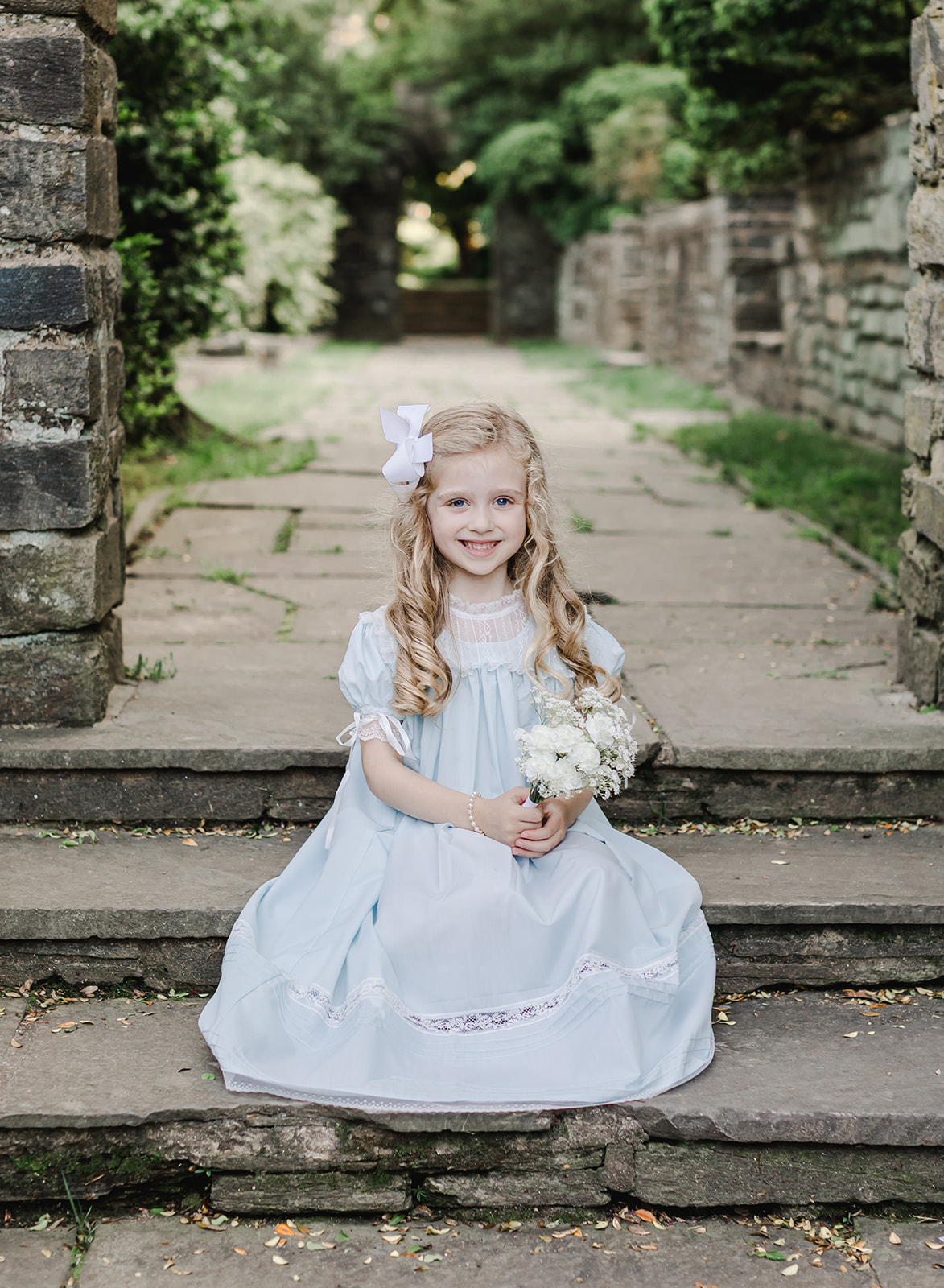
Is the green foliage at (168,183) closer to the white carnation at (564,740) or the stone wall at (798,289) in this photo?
the stone wall at (798,289)

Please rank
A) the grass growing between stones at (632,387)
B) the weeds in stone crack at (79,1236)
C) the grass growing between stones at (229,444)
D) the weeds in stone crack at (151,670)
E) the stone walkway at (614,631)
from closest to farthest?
the weeds in stone crack at (79,1236) → the stone walkway at (614,631) → the weeds in stone crack at (151,670) → the grass growing between stones at (229,444) → the grass growing between stones at (632,387)

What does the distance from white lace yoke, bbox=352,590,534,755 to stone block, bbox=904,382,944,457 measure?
4.46 ft

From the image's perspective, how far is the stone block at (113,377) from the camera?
10.1 ft

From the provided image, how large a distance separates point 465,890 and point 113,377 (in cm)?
168

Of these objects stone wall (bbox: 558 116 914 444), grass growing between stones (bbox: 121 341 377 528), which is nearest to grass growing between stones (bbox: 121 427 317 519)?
grass growing between stones (bbox: 121 341 377 528)

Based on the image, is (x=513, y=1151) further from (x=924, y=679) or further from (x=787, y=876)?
(x=924, y=679)

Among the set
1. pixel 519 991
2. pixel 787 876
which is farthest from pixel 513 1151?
pixel 787 876

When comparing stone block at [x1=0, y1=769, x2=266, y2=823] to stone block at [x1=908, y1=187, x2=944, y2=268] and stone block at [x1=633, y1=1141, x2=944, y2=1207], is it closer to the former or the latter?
stone block at [x1=633, y1=1141, x2=944, y2=1207]

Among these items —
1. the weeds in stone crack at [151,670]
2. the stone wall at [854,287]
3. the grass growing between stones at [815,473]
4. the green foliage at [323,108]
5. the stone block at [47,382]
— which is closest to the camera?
the stone block at [47,382]

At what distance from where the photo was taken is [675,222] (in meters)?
13.0

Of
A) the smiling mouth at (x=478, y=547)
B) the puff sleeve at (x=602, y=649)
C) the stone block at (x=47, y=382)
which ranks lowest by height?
the puff sleeve at (x=602, y=649)

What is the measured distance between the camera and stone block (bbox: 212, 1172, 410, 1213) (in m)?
2.18

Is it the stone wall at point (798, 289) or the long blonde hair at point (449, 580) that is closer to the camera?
the long blonde hair at point (449, 580)

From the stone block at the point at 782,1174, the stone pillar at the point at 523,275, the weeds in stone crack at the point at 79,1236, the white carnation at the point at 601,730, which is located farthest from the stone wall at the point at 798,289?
the stone pillar at the point at 523,275
